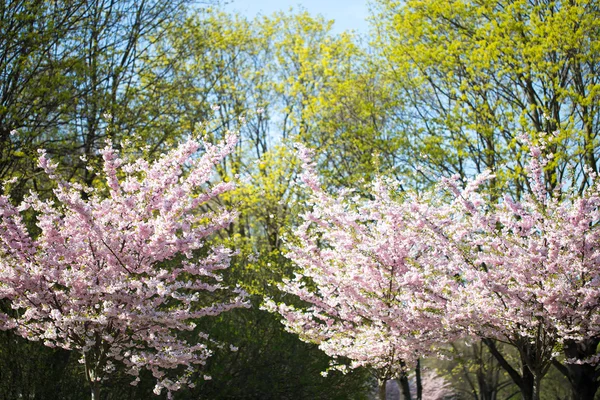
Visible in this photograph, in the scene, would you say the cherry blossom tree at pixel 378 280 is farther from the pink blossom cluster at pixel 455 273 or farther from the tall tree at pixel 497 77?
the tall tree at pixel 497 77

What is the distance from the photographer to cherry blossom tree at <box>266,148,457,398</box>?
9695mm

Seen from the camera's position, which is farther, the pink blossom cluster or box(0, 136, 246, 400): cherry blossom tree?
the pink blossom cluster

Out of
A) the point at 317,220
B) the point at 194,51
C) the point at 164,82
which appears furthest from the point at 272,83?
the point at 317,220

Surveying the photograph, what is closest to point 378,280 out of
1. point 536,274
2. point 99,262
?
point 536,274

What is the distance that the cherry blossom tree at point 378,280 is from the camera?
Answer: 970 centimetres

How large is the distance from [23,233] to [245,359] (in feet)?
22.5

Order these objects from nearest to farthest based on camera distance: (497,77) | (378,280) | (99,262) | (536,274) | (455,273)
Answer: (99,262), (536,274), (455,273), (378,280), (497,77)

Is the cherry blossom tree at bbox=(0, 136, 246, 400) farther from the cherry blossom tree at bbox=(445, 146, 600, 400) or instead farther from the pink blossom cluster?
the cherry blossom tree at bbox=(445, 146, 600, 400)

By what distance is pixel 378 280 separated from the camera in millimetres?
10250

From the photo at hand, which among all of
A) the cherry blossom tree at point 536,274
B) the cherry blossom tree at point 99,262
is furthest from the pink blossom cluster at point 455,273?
the cherry blossom tree at point 99,262

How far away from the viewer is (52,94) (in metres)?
12.4

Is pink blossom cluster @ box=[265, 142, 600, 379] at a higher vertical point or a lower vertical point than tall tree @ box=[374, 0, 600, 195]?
lower

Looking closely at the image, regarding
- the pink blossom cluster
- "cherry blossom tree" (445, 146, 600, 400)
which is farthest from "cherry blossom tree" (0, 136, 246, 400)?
"cherry blossom tree" (445, 146, 600, 400)

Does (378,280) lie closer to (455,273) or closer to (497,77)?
(455,273)
